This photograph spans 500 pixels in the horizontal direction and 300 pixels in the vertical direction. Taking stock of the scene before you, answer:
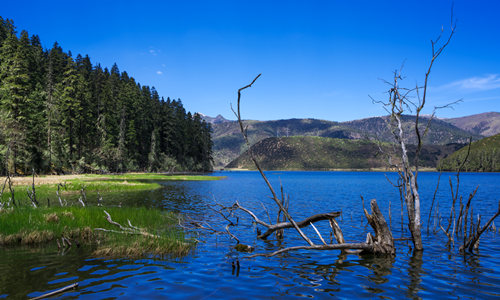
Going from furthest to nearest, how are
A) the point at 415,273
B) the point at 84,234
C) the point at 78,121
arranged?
1. the point at 78,121
2. the point at 84,234
3. the point at 415,273

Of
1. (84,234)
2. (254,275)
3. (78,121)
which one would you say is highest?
(78,121)

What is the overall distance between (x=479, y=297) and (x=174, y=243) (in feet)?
32.8

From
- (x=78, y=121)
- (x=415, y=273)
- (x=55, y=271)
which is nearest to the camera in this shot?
(x=55, y=271)

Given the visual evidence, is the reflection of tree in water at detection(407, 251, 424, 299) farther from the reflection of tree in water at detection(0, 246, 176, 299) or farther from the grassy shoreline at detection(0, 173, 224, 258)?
the grassy shoreline at detection(0, 173, 224, 258)

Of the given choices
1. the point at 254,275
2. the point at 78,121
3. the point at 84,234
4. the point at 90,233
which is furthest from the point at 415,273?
the point at 78,121

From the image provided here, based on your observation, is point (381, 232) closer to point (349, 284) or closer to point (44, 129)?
point (349, 284)

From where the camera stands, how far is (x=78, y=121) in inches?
2832

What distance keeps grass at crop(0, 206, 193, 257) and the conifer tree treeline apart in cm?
1463

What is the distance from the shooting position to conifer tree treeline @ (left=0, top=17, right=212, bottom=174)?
172 feet

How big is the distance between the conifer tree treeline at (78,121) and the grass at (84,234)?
14632 millimetres

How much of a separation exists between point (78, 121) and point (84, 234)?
68.4 meters

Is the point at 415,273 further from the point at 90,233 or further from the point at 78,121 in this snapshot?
the point at 78,121

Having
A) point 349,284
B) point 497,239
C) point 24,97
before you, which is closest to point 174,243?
point 349,284

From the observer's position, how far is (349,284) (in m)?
8.88
